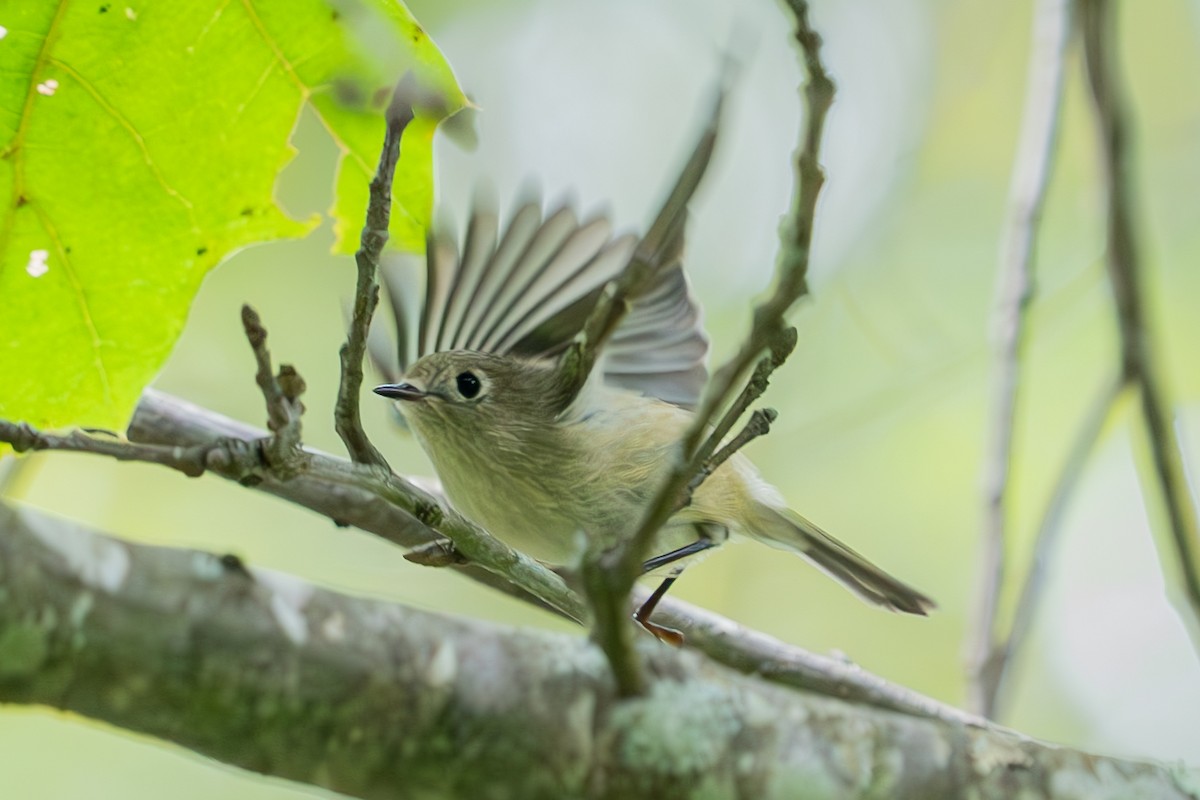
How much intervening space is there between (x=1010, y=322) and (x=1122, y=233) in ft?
1.35

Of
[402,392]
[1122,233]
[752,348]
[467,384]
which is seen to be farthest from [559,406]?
[752,348]

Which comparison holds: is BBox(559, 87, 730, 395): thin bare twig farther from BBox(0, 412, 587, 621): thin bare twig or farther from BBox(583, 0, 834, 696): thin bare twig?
BBox(0, 412, 587, 621): thin bare twig

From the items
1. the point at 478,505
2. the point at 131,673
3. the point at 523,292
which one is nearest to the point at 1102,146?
the point at 523,292

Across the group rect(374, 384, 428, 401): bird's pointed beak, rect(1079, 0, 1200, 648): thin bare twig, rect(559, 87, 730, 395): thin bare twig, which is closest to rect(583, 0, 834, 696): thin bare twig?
rect(559, 87, 730, 395): thin bare twig

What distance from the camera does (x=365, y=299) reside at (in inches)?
58.2

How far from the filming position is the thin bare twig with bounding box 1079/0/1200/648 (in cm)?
296

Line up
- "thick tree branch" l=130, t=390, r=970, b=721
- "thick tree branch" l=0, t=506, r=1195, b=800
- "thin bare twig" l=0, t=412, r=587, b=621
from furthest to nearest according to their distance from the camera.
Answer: "thick tree branch" l=130, t=390, r=970, b=721
"thin bare twig" l=0, t=412, r=587, b=621
"thick tree branch" l=0, t=506, r=1195, b=800

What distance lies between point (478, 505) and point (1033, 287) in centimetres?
163

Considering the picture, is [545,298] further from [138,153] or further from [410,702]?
[410,702]

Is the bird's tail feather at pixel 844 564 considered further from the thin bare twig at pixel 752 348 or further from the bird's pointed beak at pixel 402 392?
the thin bare twig at pixel 752 348

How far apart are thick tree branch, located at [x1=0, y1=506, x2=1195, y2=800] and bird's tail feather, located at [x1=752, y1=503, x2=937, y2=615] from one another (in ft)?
5.71

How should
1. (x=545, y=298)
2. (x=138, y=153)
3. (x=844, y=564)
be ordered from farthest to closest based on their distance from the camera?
(x=844, y=564)
(x=545, y=298)
(x=138, y=153)

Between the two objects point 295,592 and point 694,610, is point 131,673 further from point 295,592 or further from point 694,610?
point 694,610

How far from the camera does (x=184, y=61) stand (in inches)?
75.8
